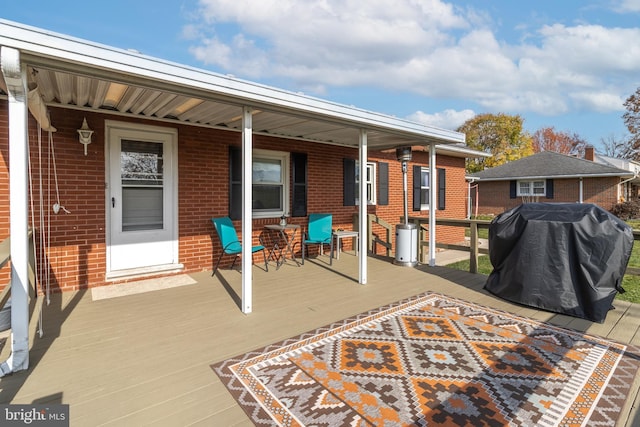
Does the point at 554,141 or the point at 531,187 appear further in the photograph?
the point at 554,141

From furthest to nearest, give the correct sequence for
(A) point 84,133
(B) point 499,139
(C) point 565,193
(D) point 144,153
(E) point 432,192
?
(B) point 499,139 → (C) point 565,193 → (E) point 432,192 → (D) point 144,153 → (A) point 84,133

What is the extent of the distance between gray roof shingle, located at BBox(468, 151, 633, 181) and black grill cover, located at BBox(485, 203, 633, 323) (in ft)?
42.3

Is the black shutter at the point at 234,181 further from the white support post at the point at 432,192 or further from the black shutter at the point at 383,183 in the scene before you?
the black shutter at the point at 383,183

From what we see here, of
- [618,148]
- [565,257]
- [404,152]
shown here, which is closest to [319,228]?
[404,152]

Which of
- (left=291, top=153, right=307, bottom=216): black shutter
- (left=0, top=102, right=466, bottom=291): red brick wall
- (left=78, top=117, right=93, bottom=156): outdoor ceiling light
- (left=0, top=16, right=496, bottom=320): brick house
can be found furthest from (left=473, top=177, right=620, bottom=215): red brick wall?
(left=78, top=117, right=93, bottom=156): outdoor ceiling light

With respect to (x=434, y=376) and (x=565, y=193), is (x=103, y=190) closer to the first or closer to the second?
(x=434, y=376)

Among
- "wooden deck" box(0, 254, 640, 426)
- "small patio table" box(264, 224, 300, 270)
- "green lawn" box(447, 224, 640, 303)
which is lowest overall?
"green lawn" box(447, 224, 640, 303)

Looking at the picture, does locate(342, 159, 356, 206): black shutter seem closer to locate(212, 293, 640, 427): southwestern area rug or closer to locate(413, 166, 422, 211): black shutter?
locate(413, 166, 422, 211): black shutter

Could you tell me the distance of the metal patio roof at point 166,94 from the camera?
229 centimetres

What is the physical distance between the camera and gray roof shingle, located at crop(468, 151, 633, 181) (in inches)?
659

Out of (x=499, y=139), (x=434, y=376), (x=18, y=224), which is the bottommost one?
(x=434, y=376)

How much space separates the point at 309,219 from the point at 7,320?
479 cm

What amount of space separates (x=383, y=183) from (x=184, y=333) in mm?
6167

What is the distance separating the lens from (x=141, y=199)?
4926 millimetres
